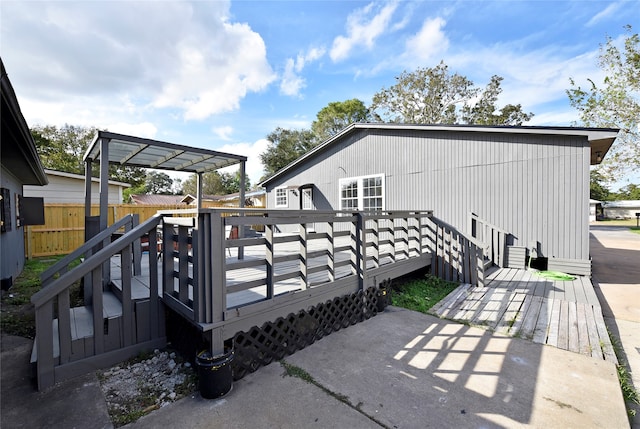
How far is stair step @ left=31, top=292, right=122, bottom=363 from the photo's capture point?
8.34 ft

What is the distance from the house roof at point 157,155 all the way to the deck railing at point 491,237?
515 cm

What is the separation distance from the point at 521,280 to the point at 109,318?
6.30 metres

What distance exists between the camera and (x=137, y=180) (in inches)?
1219

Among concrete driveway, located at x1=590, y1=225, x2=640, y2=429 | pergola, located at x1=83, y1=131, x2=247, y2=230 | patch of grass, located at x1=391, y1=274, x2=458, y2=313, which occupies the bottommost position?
concrete driveway, located at x1=590, y1=225, x2=640, y2=429

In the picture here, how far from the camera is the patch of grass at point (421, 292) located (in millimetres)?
4445

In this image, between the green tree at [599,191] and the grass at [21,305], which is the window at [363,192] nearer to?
the grass at [21,305]

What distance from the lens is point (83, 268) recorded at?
2.49 metres

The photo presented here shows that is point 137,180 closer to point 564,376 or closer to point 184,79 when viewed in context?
point 184,79

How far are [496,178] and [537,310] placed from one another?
3.23 meters

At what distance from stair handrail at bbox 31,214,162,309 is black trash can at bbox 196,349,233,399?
1.27m

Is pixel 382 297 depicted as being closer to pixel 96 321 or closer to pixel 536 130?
pixel 96 321

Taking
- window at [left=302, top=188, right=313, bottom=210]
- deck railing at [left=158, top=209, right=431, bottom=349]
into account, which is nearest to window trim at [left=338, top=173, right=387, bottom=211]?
window at [left=302, top=188, right=313, bottom=210]

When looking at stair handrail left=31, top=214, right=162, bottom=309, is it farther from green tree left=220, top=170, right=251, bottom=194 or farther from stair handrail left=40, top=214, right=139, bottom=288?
green tree left=220, top=170, right=251, bottom=194

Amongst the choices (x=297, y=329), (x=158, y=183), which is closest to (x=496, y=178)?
(x=297, y=329)
